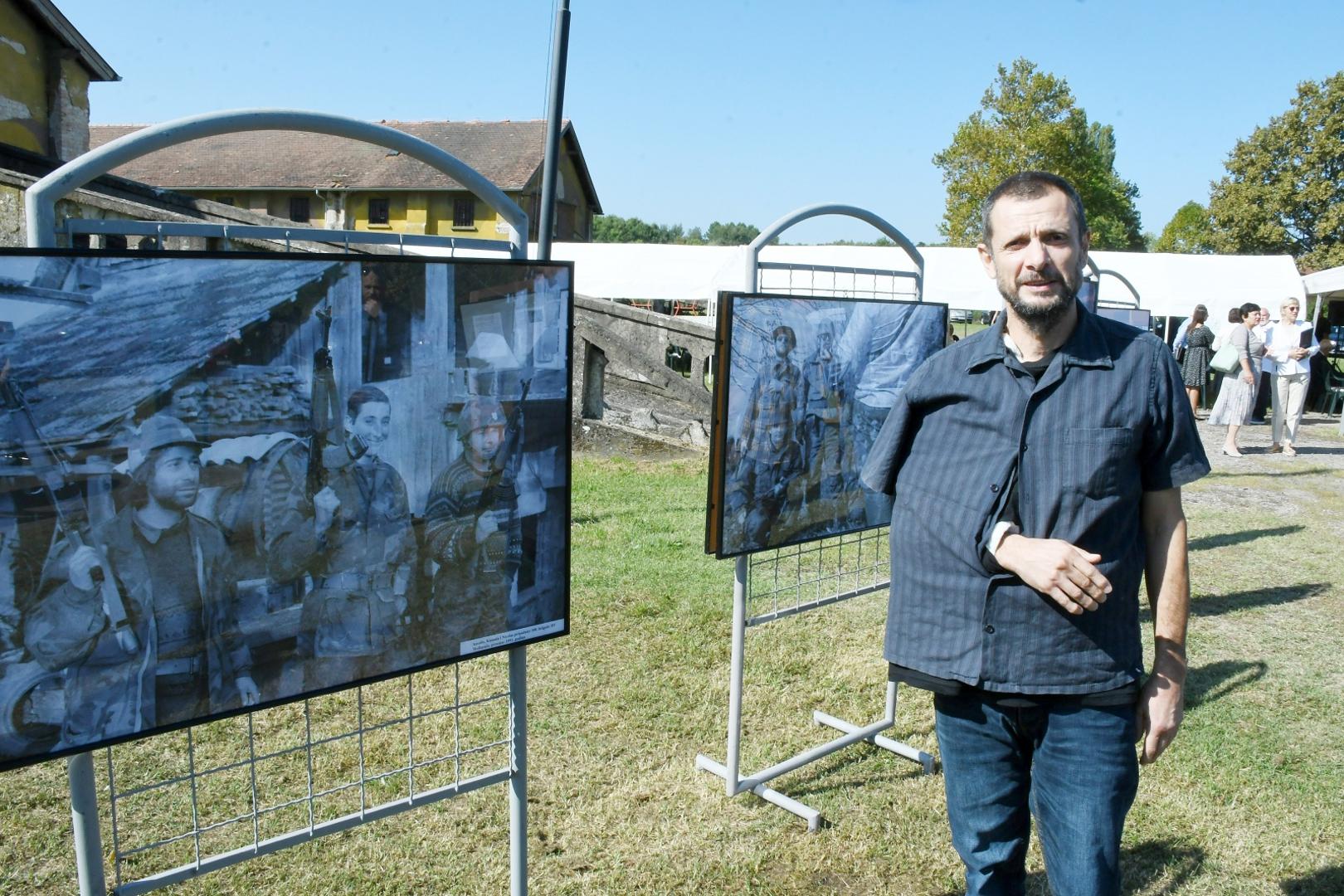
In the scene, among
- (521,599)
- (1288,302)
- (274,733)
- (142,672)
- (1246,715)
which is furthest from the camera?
(1288,302)

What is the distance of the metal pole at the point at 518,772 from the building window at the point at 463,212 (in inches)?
1620

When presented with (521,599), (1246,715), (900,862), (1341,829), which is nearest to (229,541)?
(521,599)

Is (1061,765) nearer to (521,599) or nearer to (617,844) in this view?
(521,599)

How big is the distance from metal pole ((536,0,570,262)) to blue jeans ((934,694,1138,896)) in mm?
3581

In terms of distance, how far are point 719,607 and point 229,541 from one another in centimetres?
456

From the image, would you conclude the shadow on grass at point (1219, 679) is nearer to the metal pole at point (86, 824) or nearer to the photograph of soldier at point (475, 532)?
the photograph of soldier at point (475, 532)

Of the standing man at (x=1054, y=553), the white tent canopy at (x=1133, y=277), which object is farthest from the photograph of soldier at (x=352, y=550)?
the white tent canopy at (x=1133, y=277)

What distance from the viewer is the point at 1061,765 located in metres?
2.30

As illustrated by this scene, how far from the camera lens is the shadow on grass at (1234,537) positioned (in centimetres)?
858

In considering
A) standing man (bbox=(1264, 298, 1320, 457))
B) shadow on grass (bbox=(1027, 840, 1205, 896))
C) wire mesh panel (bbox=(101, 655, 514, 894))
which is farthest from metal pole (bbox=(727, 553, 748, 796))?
standing man (bbox=(1264, 298, 1320, 457))

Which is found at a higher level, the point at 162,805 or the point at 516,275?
the point at 516,275

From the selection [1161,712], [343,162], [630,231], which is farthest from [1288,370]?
[630,231]

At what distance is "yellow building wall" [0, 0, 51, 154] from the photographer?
19547 mm

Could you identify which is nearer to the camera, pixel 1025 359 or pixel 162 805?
pixel 1025 359
